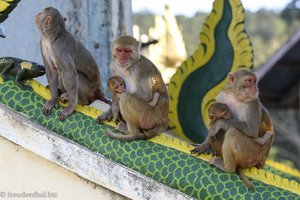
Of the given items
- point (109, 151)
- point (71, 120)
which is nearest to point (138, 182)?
point (109, 151)

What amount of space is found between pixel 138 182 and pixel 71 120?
2.24 ft

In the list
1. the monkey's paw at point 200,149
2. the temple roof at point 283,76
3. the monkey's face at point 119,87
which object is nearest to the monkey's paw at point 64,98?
the monkey's face at point 119,87

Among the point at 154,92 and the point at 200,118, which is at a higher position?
the point at 154,92

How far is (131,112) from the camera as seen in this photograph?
5566 mm

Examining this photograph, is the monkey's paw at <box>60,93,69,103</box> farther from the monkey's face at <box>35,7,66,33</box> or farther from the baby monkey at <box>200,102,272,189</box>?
the baby monkey at <box>200,102,272,189</box>

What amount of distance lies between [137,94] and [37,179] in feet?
2.94

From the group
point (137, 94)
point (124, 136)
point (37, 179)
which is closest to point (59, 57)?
point (137, 94)

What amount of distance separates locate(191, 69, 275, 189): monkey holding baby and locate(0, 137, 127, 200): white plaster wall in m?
0.72

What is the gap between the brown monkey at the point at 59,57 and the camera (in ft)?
18.8

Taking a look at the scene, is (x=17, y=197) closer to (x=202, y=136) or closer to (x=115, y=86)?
(x=115, y=86)

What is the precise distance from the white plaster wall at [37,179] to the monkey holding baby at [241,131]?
2.37ft

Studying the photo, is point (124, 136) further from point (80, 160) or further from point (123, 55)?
point (123, 55)

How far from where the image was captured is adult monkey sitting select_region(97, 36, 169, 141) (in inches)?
220

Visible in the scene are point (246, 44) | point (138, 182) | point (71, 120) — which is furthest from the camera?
point (246, 44)
